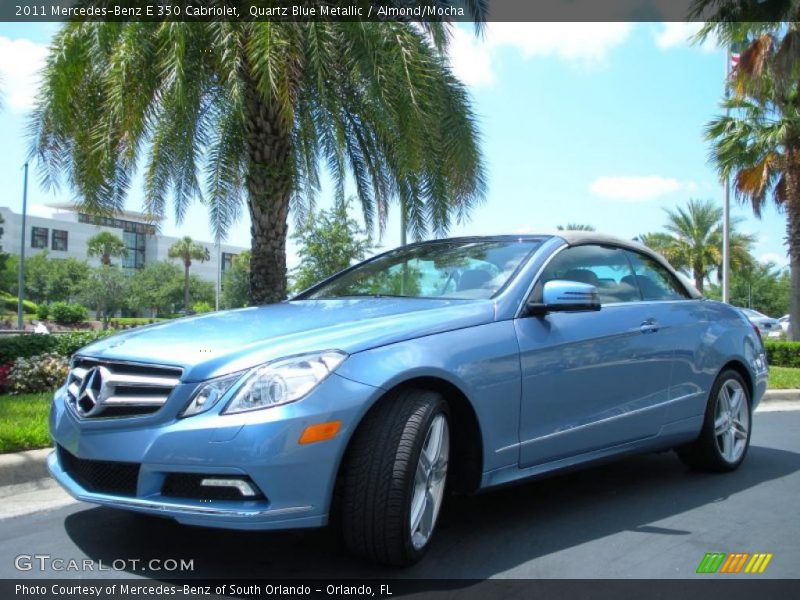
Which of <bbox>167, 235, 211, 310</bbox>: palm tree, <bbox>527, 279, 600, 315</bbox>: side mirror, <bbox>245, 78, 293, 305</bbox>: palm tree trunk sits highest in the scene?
<bbox>167, 235, 211, 310</bbox>: palm tree

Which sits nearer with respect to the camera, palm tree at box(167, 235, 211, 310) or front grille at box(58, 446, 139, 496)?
front grille at box(58, 446, 139, 496)

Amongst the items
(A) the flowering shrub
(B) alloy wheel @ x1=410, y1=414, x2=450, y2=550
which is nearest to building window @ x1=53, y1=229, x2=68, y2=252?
(A) the flowering shrub

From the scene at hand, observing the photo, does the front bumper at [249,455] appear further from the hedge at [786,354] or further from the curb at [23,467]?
the hedge at [786,354]

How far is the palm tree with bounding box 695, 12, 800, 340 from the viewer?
18.7m

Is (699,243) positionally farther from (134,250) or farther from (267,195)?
(134,250)

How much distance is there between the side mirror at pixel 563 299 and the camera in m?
4.02

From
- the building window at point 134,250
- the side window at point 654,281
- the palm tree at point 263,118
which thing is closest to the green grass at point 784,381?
the palm tree at point 263,118

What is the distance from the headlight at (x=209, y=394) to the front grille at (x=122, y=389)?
12cm

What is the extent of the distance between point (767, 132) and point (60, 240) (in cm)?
8628

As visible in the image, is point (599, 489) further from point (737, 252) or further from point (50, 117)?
point (737, 252)

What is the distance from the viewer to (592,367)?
4258 millimetres

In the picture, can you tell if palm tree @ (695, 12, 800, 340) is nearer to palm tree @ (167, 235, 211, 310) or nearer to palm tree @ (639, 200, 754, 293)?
palm tree @ (639, 200, 754, 293)

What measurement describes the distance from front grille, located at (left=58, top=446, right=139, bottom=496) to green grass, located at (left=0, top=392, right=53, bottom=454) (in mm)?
1720

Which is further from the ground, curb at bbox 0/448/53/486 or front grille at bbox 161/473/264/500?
front grille at bbox 161/473/264/500
